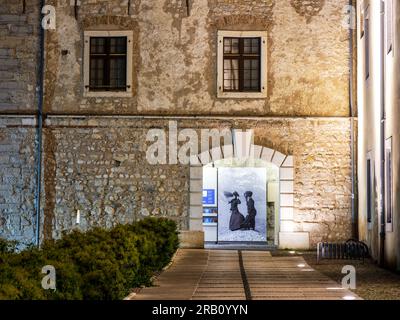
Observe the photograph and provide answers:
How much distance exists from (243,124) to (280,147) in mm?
1059

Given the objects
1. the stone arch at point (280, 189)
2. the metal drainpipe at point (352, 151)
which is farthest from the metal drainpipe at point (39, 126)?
the metal drainpipe at point (352, 151)

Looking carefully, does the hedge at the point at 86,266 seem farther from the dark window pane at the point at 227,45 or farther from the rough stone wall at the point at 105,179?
the dark window pane at the point at 227,45

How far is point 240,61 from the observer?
2145cm

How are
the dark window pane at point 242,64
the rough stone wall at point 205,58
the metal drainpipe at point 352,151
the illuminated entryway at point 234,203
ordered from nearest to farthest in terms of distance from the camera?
the metal drainpipe at point 352,151 < the rough stone wall at point 205,58 < the dark window pane at point 242,64 < the illuminated entryway at point 234,203

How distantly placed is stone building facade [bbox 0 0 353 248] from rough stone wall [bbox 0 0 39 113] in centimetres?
2

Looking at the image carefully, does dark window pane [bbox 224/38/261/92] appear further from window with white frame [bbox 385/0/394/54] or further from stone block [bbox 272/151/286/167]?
window with white frame [bbox 385/0/394/54]

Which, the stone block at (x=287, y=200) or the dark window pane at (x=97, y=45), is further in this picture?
the dark window pane at (x=97, y=45)

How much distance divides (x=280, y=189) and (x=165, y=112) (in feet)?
11.0

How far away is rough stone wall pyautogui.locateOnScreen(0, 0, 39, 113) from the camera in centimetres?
2136

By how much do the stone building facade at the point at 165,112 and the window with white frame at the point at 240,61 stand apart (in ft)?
0.64

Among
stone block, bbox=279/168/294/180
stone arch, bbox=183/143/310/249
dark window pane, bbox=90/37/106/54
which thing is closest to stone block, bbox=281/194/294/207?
stone arch, bbox=183/143/310/249

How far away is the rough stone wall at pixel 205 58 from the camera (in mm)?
21281

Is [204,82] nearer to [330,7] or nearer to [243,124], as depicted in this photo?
[243,124]
